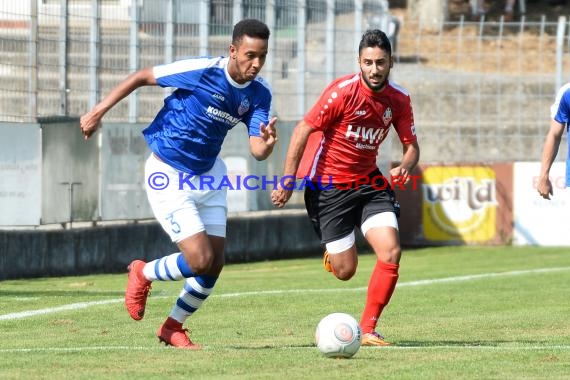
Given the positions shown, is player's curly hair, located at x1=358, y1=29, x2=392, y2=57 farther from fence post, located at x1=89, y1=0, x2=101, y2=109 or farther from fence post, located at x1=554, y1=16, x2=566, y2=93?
fence post, located at x1=554, y1=16, x2=566, y2=93

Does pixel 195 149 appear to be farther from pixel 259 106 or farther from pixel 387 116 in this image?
pixel 387 116

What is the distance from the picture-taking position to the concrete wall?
56.4 feet

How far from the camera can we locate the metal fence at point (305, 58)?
1769 centimetres

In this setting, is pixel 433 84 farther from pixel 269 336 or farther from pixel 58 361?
pixel 58 361

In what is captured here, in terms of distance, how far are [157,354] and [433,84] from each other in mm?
16695

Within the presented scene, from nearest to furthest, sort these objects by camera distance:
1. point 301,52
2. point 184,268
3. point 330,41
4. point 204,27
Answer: point 184,268, point 204,27, point 301,52, point 330,41

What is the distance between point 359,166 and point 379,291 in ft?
Result: 3.52

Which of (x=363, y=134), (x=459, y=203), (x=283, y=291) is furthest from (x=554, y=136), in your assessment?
(x=459, y=203)

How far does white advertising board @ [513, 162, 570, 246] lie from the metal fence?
36.4 inches

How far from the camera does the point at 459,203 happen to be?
23.4 metres

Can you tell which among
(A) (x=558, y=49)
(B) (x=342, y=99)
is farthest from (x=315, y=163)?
(A) (x=558, y=49)

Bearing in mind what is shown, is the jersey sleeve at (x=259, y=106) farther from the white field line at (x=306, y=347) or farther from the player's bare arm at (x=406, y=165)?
the white field line at (x=306, y=347)

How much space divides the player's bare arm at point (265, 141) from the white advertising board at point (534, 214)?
14249 mm

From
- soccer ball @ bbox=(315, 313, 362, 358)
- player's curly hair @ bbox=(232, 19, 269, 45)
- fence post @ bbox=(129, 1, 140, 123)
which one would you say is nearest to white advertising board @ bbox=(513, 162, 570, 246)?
fence post @ bbox=(129, 1, 140, 123)
